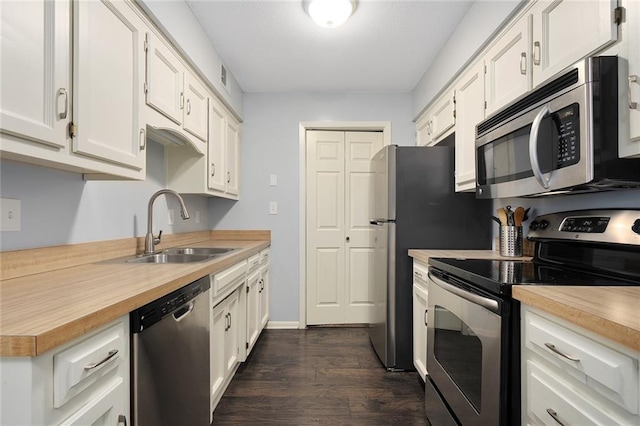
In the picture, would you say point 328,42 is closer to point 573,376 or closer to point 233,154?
point 233,154

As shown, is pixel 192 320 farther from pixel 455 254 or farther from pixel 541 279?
pixel 455 254

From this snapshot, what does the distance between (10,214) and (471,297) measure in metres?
1.75

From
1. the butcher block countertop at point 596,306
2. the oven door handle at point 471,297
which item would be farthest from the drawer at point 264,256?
the butcher block countertop at point 596,306

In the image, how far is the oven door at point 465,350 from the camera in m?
1.12

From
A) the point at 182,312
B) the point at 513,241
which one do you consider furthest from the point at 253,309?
the point at 513,241

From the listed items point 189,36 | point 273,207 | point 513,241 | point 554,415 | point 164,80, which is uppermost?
point 189,36

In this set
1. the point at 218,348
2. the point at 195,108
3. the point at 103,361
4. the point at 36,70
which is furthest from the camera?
the point at 195,108

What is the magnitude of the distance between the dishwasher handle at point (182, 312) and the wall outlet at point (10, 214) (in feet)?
2.16

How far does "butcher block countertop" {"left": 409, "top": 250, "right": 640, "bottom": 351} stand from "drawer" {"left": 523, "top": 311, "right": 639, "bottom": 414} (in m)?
0.05

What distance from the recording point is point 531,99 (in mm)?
1374

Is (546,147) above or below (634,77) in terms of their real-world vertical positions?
below

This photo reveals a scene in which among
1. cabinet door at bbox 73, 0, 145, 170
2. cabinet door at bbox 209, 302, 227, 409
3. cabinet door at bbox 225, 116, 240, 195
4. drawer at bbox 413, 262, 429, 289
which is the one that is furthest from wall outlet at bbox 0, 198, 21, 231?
drawer at bbox 413, 262, 429, 289

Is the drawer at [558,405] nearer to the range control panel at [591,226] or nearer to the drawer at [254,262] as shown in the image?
the range control panel at [591,226]

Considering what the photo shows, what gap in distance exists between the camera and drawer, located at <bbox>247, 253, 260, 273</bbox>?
2482mm
